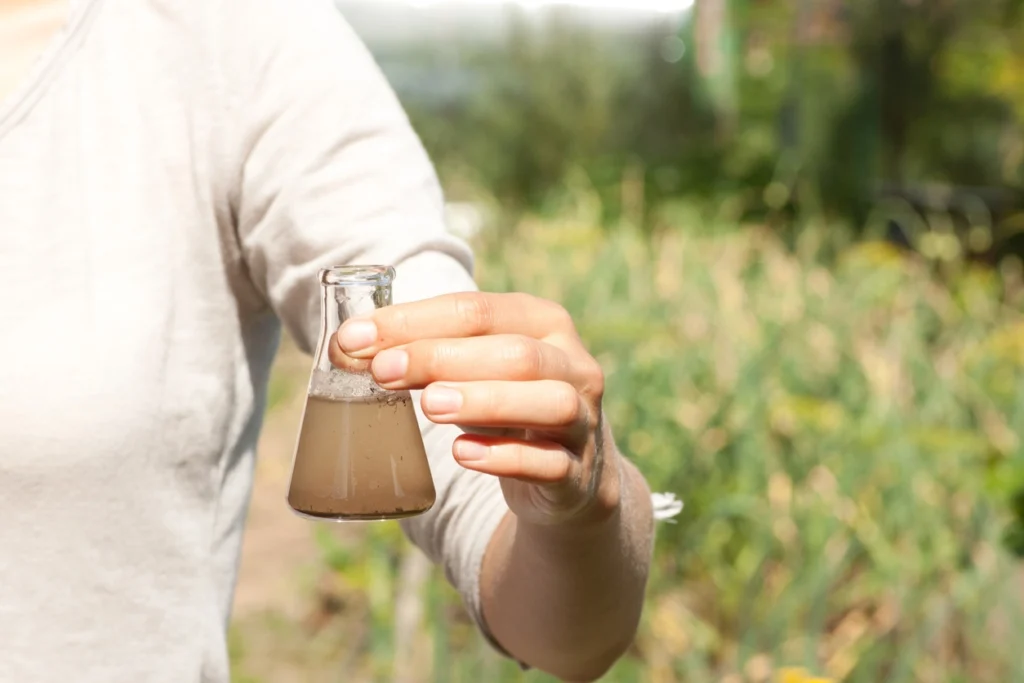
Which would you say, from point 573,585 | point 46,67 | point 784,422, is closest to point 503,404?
point 573,585

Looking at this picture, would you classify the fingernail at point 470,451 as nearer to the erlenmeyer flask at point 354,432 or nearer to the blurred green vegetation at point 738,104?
the erlenmeyer flask at point 354,432

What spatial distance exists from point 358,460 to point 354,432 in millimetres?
20

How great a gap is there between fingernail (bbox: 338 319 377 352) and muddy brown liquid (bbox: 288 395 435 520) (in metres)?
0.09

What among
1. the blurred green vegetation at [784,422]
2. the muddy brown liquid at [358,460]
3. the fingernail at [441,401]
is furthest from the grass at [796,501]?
the fingernail at [441,401]

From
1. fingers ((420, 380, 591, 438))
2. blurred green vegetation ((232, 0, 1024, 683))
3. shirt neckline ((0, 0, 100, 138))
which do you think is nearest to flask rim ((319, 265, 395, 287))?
fingers ((420, 380, 591, 438))

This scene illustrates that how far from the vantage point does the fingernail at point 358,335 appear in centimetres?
84

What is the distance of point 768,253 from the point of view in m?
4.73

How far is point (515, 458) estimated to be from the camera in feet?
2.84

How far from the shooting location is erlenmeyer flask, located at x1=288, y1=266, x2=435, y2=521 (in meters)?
0.93

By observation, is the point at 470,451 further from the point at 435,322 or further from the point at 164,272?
the point at 164,272

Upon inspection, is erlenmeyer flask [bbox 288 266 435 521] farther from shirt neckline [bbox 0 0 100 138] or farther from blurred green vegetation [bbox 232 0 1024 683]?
blurred green vegetation [bbox 232 0 1024 683]

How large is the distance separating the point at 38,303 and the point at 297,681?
203 centimetres

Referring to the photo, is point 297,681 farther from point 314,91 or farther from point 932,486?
point 314,91

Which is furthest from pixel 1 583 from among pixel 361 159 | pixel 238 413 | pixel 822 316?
pixel 822 316
